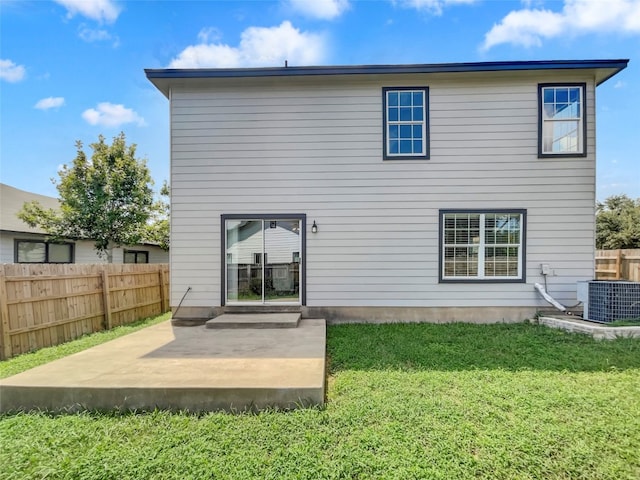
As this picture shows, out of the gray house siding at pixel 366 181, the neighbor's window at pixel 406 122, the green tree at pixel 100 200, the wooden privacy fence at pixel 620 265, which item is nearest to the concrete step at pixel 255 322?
the gray house siding at pixel 366 181

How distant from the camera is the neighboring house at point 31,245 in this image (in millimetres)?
10352

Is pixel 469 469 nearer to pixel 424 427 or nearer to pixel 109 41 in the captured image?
pixel 424 427

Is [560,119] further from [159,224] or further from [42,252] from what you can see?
[42,252]

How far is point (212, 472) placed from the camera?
230 centimetres

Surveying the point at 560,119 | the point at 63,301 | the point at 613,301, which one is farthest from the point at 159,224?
the point at 613,301

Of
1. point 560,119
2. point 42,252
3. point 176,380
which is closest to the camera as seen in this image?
point 176,380

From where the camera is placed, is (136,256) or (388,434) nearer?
(388,434)

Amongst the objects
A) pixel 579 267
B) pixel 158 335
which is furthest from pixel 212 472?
pixel 579 267

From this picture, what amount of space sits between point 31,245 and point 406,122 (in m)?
12.9

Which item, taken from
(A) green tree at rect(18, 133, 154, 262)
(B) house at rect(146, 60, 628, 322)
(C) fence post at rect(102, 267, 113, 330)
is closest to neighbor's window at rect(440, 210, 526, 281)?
(B) house at rect(146, 60, 628, 322)

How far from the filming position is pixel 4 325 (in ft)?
16.3

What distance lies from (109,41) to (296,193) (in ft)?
20.9

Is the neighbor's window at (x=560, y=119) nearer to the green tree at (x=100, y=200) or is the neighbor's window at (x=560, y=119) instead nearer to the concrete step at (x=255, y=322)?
the concrete step at (x=255, y=322)

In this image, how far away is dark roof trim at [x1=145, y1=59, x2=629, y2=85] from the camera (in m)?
6.62
